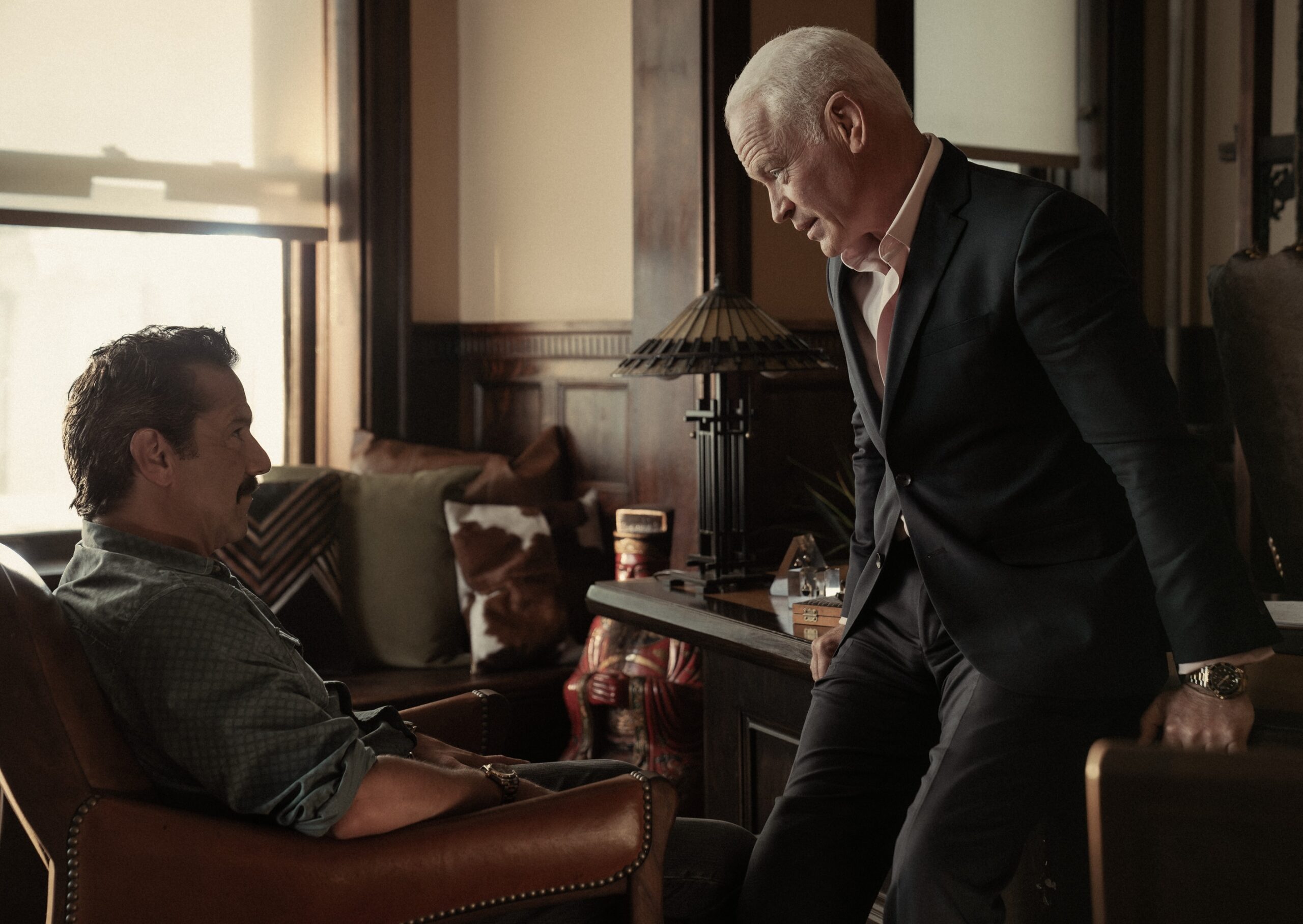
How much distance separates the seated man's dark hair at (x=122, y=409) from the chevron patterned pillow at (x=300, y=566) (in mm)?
1814

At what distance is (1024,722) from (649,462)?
2053 millimetres

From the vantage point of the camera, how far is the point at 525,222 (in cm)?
394

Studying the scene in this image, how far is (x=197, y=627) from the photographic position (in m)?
1.39

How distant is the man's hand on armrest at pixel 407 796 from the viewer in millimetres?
1424

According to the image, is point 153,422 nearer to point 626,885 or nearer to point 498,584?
point 626,885

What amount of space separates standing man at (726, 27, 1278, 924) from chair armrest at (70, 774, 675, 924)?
20cm

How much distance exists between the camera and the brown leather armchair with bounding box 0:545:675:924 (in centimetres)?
135

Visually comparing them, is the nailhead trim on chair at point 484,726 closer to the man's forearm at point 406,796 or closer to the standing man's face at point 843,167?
the man's forearm at point 406,796

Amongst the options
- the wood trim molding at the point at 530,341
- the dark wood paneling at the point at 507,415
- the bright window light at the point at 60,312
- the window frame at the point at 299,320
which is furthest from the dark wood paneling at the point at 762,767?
the window frame at the point at 299,320

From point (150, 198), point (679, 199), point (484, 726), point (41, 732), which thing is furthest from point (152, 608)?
point (150, 198)

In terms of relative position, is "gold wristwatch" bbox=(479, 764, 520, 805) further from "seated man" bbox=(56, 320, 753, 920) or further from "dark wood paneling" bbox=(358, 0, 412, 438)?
"dark wood paneling" bbox=(358, 0, 412, 438)

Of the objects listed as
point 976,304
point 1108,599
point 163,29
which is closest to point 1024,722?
point 1108,599

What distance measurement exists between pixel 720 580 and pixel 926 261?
3.82 ft

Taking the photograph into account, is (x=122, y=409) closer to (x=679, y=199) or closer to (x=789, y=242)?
(x=679, y=199)
